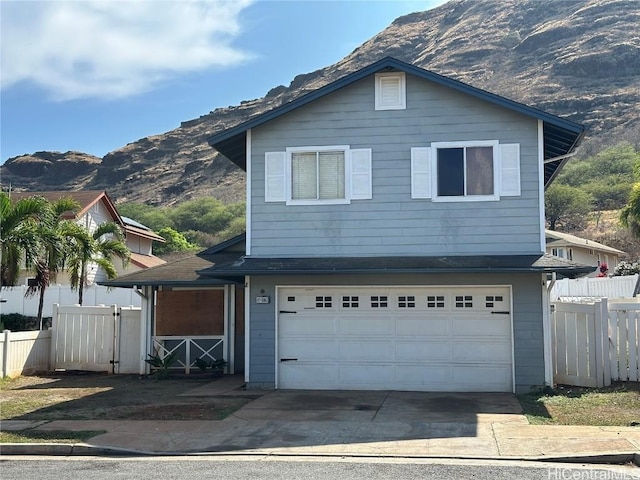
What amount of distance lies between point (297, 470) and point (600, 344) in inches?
304

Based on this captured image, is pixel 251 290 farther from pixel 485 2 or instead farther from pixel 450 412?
pixel 485 2

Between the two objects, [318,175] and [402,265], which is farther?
[318,175]

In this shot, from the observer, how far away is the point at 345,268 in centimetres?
1352

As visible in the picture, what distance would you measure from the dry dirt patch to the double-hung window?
4540 mm

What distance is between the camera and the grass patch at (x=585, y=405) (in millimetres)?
10578

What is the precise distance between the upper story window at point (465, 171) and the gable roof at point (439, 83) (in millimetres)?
804

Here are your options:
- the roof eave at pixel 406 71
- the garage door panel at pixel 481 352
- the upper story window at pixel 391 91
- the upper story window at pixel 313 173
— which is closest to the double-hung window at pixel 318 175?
the upper story window at pixel 313 173

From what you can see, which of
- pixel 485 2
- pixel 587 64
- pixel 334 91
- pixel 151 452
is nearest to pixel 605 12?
pixel 587 64

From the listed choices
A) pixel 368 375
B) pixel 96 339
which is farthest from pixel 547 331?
pixel 96 339

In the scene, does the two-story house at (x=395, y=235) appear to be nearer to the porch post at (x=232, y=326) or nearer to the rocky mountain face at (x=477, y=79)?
the porch post at (x=232, y=326)

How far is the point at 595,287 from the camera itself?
2839cm

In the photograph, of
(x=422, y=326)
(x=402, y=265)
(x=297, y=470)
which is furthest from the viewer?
(x=422, y=326)

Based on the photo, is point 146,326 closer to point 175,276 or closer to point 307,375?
point 175,276

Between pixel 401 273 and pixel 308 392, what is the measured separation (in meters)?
3.17
